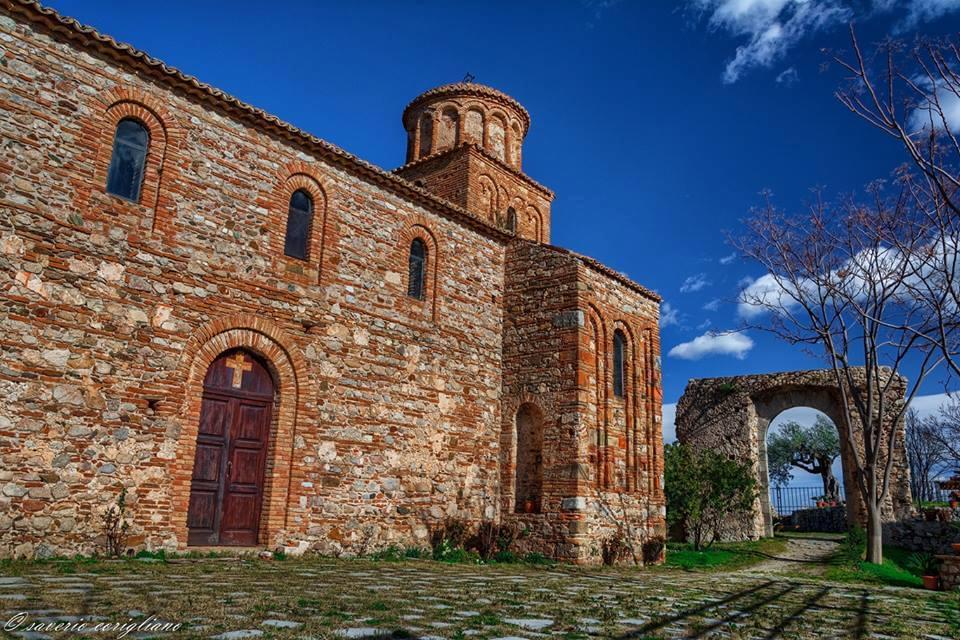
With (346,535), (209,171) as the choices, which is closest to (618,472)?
(346,535)

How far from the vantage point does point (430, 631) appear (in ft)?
14.1

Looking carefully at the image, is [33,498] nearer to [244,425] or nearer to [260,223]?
[244,425]

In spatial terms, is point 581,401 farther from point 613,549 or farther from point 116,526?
point 116,526

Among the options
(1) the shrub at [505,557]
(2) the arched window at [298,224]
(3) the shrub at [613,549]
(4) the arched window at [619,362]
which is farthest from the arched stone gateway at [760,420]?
(2) the arched window at [298,224]

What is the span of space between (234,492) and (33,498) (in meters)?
2.55

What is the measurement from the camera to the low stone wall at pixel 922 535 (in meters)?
17.4

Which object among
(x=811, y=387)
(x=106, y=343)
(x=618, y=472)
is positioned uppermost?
(x=811, y=387)

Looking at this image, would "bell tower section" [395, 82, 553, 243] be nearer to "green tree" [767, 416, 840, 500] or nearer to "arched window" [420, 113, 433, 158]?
"arched window" [420, 113, 433, 158]

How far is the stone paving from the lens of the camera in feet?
13.9

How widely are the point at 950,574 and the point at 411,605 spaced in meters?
9.17

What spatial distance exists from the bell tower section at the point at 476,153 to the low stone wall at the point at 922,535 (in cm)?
1257

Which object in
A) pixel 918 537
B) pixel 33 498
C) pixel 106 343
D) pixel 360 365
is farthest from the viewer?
pixel 918 537

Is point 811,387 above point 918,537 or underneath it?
above

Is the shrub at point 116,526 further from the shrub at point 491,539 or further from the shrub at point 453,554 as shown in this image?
the shrub at point 491,539
